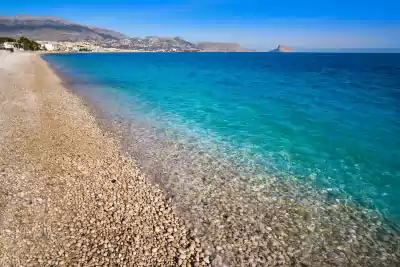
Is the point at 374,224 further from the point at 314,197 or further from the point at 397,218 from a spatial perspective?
the point at 314,197

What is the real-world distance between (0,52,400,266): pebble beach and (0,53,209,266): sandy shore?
3 cm

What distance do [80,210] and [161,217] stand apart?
7.73 ft

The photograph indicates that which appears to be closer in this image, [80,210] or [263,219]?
[80,210]

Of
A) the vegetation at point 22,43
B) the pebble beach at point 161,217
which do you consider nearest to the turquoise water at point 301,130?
the pebble beach at point 161,217

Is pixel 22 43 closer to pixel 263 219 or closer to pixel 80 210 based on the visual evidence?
pixel 80 210

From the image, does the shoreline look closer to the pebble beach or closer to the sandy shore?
the pebble beach

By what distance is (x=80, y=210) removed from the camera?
888 centimetres

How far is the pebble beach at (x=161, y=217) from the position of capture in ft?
24.1

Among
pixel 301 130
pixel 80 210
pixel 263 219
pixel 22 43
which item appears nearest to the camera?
pixel 80 210

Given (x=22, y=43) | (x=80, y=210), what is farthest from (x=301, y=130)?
(x=22, y=43)

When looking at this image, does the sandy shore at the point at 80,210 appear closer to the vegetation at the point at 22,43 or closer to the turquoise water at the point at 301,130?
the turquoise water at the point at 301,130

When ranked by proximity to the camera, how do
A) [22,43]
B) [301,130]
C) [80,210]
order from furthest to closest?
1. [22,43]
2. [301,130]
3. [80,210]

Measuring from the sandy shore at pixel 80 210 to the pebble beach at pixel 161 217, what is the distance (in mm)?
28

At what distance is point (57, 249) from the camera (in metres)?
7.16
